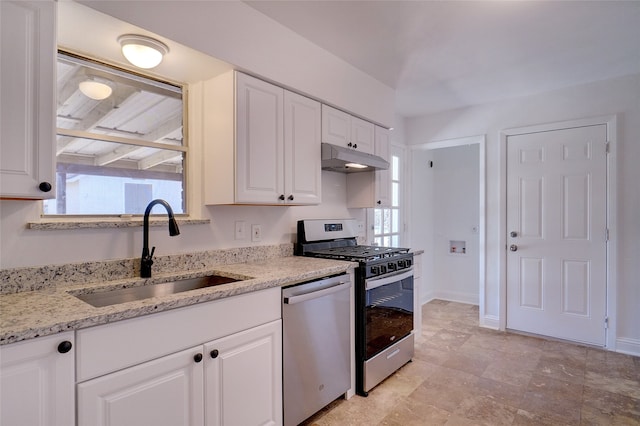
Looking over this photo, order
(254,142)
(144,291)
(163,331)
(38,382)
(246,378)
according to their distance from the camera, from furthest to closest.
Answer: (254,142), (144,291), (246,378), (163,331), (38,382)

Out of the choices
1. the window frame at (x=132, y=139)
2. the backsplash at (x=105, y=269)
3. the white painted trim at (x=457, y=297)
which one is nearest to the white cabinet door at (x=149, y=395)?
the backsplash at (x=105, y=269)

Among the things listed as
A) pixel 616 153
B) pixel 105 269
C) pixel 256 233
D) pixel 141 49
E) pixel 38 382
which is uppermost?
pixel 141 49

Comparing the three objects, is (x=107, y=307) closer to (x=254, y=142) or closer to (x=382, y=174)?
(x=254, y=142)

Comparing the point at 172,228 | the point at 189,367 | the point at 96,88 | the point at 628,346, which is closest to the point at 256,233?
the point at 172,228

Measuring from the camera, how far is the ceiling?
2000 millimetres

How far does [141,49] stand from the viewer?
1.65 metres

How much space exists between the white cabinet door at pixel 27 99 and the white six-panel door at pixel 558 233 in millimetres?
3747

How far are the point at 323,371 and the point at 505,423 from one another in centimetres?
111

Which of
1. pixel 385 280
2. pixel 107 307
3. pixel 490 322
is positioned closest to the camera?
pixel 107 307

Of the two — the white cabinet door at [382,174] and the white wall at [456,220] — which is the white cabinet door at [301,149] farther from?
the white wall at [456,220]

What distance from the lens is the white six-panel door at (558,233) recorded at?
3139mm

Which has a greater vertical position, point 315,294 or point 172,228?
point 172,228

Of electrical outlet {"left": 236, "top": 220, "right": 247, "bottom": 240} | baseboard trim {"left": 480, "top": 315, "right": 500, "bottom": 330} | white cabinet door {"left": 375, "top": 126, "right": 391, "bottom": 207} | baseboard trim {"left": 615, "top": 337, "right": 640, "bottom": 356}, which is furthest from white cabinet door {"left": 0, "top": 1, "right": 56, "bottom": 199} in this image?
baseboard trim {"left": 615, "top": 337, "right": 640, "bottom": 356}

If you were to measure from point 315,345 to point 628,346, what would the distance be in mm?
2939
